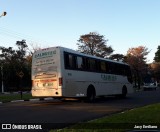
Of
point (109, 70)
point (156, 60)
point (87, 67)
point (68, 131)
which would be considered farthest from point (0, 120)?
point (156, 60)

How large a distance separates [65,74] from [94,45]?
72.9 metres

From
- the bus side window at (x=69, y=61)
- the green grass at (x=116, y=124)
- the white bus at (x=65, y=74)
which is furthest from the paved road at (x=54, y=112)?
the bus side window at (x=69, y=61)

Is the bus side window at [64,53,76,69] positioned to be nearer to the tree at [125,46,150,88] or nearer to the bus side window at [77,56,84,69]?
the bus side window at [77,56,84,69]

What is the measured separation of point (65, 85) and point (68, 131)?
1052cm

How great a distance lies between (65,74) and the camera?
20.7 meters

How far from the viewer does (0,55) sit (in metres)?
88.2

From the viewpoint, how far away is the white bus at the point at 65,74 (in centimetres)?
2058

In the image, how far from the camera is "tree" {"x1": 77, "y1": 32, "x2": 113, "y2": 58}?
3654 inches

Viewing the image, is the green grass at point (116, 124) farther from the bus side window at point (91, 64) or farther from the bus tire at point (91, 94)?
the bus side window at point (91, 64)

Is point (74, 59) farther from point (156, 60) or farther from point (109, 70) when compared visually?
point (156, 60)

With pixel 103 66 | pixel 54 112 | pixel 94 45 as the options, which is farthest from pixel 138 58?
pixel 54 112

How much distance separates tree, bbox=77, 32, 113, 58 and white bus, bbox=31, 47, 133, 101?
6739 centimetres

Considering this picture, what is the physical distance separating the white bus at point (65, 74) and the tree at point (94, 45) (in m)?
67.4

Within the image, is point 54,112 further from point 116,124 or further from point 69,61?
point 116,124
